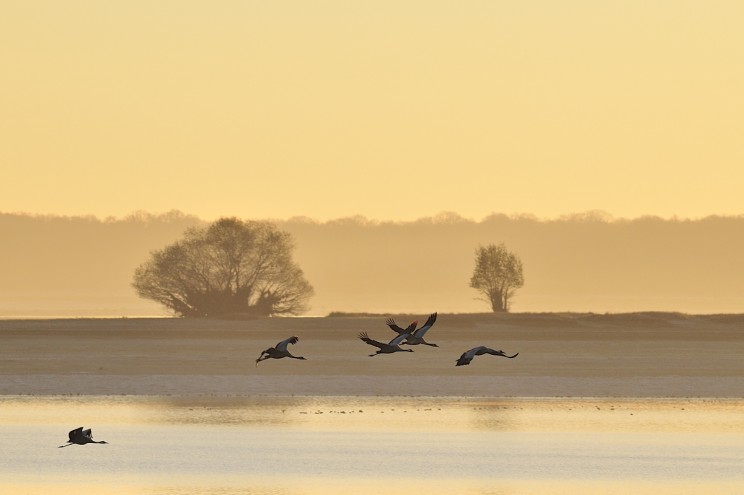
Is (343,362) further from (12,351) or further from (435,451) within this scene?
(435,451)

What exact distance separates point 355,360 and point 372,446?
25.2 metres

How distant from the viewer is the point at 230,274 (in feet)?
310

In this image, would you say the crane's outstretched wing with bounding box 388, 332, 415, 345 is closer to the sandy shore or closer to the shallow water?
the shallow water

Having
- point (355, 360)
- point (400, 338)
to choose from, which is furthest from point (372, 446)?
point (355, 360)

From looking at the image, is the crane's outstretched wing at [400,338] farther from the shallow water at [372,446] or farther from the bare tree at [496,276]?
the bare tree at [496,276]

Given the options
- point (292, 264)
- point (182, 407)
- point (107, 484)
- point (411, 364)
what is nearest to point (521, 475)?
point (107, 484)

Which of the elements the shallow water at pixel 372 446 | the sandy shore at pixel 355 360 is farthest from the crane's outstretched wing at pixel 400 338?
the sandy shore at pixel 355 360

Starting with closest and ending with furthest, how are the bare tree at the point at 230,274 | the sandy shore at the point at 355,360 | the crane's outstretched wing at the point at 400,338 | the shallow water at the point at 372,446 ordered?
1. the crane's outstretched wing at the point at 400,338
2. the shallow water at the point at 372,446
3. the sandy shore at the point at 355,360
4. the bare tree at the point at 230,274

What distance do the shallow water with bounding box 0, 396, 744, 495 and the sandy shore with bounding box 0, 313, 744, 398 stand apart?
311 cm

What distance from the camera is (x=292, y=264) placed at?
311 ft

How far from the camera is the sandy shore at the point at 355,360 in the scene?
53125 mm

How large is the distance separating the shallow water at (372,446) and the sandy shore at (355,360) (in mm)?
3115

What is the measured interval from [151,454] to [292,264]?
192 ft

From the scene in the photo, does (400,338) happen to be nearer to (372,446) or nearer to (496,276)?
(372,446)
